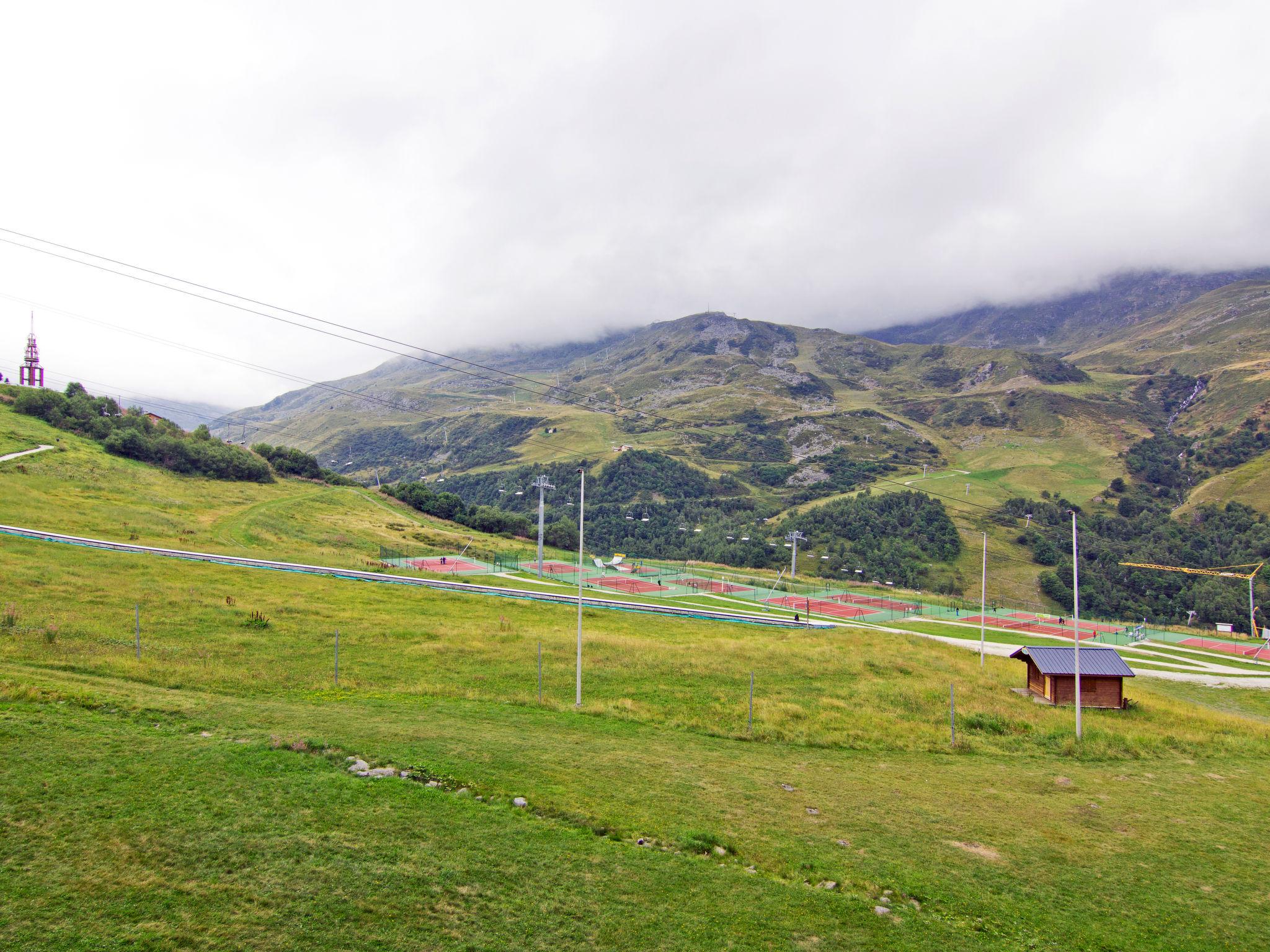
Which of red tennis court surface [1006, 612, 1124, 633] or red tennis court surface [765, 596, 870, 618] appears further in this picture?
red tennis court surface [1006, 612, 1124, 633]

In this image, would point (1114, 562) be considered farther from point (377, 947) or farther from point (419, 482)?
point (377, 947)

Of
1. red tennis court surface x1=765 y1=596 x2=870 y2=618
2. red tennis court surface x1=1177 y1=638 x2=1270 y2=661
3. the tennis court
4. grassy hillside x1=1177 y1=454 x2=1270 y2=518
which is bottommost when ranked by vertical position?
red tennis court surface x1=1177 y1=638 x2=1270 y2=661

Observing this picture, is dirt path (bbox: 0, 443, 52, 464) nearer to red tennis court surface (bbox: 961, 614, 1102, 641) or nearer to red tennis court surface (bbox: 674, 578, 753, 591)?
red tennis court surface (bbox: 674, 578, 753, 591)

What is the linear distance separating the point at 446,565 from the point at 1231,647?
8923 centimetres

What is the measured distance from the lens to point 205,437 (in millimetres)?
109438

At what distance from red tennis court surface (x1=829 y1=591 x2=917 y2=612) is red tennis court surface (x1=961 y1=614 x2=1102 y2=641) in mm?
6787

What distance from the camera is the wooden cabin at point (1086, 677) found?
33.2 meters

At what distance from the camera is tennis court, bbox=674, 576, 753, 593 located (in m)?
81.6

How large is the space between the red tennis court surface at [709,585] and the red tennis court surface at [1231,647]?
5016cm

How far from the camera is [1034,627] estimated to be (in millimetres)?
73688

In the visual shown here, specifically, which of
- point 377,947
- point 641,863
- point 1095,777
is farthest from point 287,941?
point 1095,777

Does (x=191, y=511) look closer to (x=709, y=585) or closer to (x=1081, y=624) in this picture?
(x=709, y=585)

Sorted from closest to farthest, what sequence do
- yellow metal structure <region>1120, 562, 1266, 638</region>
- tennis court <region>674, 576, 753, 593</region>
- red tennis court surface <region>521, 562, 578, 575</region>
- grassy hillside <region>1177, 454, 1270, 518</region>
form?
red tennis court surface <region>521, 562, 578, 575</region>, tennis court <region>674, 576, 753, 593</region>, yellow metal structure <region>1120, 562, 1266, 638</region>, grassy hillside <region>1177, 454, 1270, 518</region>

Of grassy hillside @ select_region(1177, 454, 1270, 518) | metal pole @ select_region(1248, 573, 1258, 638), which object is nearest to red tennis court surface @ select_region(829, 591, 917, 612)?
metal pole @ select_region(1248, 573, 1258, 638)
